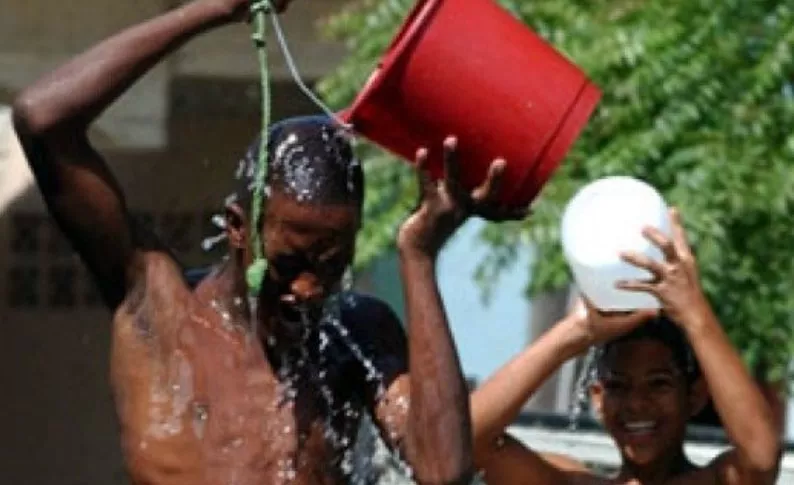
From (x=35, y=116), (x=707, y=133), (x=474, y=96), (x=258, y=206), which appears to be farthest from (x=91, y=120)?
(x=707, y=133)

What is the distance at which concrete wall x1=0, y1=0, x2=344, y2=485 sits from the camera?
814 cm

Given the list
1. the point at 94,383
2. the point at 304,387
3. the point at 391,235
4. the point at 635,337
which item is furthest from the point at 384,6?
the point at 94,383

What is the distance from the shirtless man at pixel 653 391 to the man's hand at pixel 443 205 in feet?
1.61

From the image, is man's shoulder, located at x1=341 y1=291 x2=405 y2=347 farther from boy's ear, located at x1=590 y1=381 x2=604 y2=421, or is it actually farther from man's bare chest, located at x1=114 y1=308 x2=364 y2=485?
boy's ear, located at x1=590 y1=381 x2=604 y2=421

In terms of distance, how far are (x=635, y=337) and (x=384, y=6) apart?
2026 mm

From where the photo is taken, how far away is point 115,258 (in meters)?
3.81

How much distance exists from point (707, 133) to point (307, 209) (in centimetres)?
238

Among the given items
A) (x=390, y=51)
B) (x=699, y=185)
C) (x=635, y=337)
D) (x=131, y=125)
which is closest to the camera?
(x=390, y=51)

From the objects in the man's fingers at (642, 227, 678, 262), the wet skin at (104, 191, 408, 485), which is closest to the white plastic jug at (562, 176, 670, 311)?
the man's fingers at (642, 227, 678, 262)

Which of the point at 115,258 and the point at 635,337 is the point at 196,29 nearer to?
the point at 115,258

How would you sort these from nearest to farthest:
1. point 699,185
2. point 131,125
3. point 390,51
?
point 390,51, point 699,185, point 131,125

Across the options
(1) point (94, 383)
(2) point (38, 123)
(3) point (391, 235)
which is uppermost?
(2) point (38, 123)

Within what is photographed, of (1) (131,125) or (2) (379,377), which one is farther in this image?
(1) (131,125)

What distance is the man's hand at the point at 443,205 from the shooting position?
3590mm
